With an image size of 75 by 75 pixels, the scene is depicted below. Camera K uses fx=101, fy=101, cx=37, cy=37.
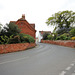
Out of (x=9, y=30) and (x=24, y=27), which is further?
(x=24, y=27)

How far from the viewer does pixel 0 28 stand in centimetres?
1797

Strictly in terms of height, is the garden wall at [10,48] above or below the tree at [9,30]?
below

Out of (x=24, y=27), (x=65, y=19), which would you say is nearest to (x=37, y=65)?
(x=24, y=27)

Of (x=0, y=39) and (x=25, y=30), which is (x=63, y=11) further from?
(x=0, y=39)

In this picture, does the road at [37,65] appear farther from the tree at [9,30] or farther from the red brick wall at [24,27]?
the red brick wall at [24,27]

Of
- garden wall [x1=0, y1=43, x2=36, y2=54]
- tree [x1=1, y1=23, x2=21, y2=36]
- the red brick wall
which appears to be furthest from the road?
the red brick wall

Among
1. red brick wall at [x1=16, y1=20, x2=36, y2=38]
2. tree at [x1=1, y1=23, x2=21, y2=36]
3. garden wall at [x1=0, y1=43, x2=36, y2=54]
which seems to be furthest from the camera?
red brick wall at [x1=16, y1=20, x2=36, y2=38]

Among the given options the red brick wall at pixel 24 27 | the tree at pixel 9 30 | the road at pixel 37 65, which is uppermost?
the red brick wall at pixel 24 27

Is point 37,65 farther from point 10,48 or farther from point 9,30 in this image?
point 9,30

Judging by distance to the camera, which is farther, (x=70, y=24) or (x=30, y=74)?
(x=70, y=24)

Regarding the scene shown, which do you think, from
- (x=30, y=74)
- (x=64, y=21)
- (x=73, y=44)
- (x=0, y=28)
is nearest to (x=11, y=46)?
(x=0, y=28)

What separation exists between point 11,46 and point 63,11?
37.8m

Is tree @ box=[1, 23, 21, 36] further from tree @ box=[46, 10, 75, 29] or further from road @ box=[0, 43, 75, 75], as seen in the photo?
tree @ box=[46, 10, 75, 29]

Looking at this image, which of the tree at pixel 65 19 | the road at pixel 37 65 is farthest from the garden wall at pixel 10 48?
the tree at pixel 65 19
